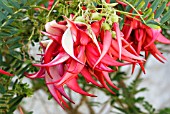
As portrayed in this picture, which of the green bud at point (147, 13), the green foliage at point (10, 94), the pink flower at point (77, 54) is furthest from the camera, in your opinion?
the green foliage at point (10, 94)

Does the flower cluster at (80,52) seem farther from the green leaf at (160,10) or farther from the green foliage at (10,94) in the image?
the green foliage at (10,94)

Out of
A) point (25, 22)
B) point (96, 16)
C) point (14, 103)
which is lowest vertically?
point (14, 103)

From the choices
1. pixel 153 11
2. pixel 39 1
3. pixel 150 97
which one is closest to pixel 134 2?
pixel 153 11

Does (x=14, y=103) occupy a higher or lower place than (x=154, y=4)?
lower

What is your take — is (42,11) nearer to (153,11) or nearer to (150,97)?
(153,11)

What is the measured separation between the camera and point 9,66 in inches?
36.6

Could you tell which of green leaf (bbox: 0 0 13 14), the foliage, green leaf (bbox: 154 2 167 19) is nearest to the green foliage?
the foliage

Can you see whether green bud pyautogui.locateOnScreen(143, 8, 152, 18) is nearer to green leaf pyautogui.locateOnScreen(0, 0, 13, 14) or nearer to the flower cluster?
the flower cluster

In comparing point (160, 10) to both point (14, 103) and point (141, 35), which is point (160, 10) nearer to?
point (141, 35)

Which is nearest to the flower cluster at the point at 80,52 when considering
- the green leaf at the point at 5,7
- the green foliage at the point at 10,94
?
the green leaf at the point at 5,7

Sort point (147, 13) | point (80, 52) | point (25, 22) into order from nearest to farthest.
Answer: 1. point (80, 52)
2. point (147, 13)
3. point (25, 22)

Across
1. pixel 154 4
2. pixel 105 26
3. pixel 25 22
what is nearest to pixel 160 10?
pixel 154 4

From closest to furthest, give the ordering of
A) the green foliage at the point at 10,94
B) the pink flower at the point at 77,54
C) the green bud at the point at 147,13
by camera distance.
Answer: the pink flower at the point at 77,54 → the green bud at the point at 147,13 → the green foliage at the point at 10,94

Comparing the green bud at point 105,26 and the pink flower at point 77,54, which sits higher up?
the green bud at point 105,26
